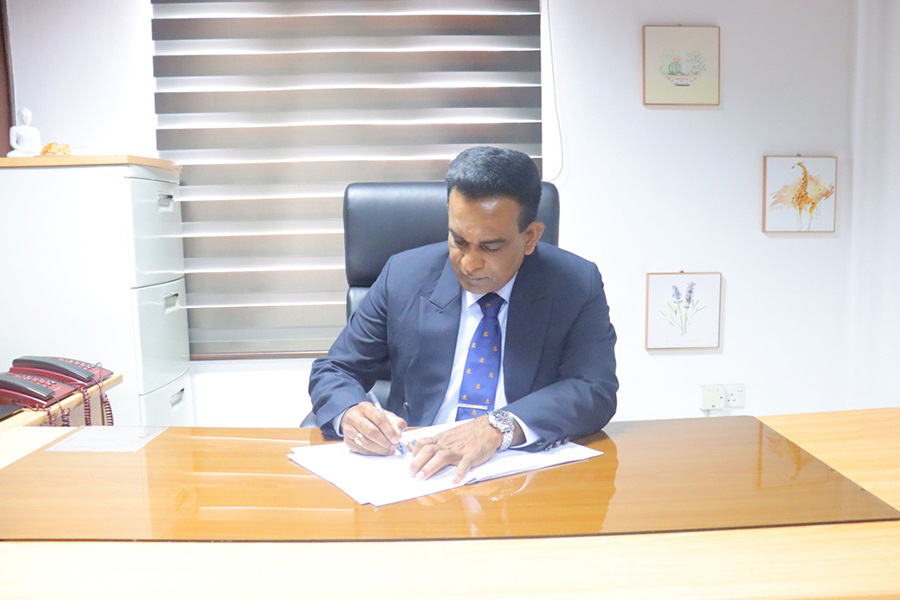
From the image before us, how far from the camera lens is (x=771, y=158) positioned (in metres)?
2.74

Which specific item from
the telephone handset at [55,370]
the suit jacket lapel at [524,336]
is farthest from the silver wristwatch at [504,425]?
the telephone handset at [55,370]

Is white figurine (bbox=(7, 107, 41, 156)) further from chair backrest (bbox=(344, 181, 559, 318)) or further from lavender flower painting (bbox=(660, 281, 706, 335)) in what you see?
lavender flower painting (bbox=(660, 281, 706, 335))

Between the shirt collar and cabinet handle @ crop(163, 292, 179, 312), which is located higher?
the shirt collar

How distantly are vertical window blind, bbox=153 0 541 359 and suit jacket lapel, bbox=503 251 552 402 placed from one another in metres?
1.29

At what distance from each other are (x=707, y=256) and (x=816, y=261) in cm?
45

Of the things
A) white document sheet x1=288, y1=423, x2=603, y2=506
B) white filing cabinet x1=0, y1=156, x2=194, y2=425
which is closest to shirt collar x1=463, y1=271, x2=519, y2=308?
white document sheet x1=288, y1=423, x2=603, y2=506

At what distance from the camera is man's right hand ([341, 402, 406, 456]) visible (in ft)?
3.75

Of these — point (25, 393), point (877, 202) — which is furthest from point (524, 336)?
point (877, 202)

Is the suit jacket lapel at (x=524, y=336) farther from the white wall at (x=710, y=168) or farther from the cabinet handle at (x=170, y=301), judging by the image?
the cabinet handle at (x=170, y=301)

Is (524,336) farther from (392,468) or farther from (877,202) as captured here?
(877,202)

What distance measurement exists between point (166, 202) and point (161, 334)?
0.46 m

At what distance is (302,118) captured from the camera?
2.65m

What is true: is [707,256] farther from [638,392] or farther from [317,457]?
[317,457]

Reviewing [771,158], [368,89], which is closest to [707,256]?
[771,158]
